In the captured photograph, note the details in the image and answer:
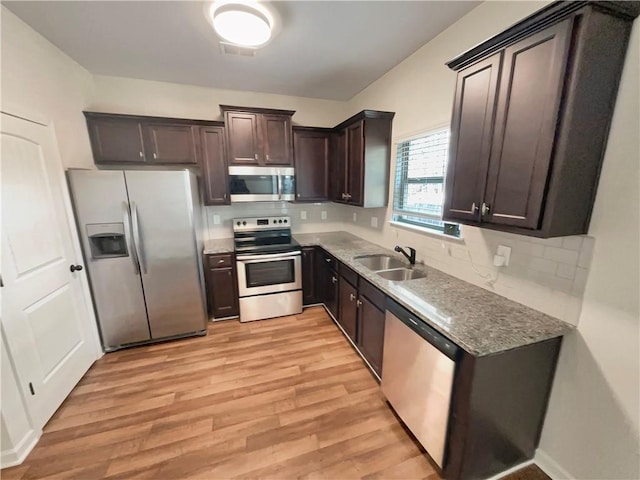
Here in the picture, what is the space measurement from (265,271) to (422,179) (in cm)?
200

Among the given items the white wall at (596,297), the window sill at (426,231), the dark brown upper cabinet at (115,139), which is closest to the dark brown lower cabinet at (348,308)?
the window sill at (426,231)

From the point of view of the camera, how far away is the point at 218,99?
122 inches

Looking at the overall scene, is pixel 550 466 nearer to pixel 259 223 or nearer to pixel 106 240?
pixel 259 223

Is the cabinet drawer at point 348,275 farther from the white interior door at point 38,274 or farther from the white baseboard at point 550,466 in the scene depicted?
the white interior door at point 38,274

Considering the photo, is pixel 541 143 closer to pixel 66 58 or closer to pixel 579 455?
pixel 579 455

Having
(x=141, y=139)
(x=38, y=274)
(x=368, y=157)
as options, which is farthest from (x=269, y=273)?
(x=141, y=139)

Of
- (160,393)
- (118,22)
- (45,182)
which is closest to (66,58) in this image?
(118,22)

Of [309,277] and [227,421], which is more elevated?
[309,277]

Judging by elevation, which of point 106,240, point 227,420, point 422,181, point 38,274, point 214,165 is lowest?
point 227,420

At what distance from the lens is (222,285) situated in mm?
3010

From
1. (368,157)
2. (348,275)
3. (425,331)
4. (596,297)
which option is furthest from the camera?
(368,157)

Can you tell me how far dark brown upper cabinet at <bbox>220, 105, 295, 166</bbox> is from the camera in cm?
289

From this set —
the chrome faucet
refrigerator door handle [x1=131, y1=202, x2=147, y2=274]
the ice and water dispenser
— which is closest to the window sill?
the chrome faucet

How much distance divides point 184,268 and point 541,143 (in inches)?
116
